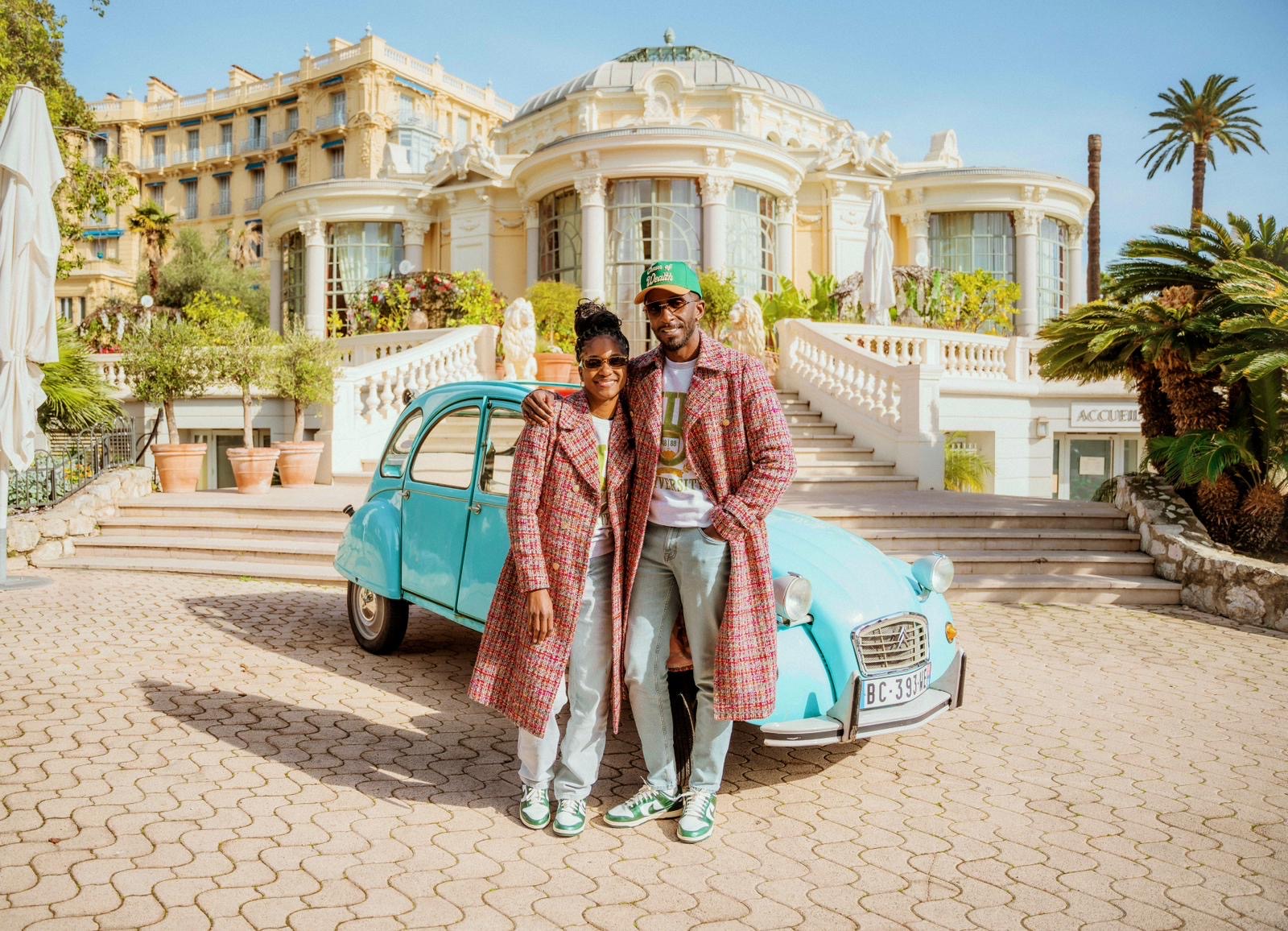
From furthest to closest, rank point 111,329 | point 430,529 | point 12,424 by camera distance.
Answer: point 111,329, point 12,424, point 430,529

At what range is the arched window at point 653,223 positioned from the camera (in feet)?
72.2

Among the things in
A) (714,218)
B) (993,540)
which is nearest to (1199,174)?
(714,218)

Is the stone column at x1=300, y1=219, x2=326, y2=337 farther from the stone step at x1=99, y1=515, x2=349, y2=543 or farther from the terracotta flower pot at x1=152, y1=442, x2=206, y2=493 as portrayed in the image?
the stone step at x1=99, y1=515, x2=349, y2=543

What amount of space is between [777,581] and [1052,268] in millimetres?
27291

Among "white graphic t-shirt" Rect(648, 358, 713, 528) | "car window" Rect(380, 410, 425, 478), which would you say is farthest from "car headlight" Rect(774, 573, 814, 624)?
"car window" Rect(380, 410, 425, 478)

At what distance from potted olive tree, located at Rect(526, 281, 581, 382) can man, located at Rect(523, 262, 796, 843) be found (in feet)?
44.3

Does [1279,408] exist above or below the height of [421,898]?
above

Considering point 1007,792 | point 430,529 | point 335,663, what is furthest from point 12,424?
point 1007,792

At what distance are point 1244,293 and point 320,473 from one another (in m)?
11.1

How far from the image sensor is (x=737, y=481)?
11.6ft

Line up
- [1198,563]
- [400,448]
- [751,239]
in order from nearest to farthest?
1. [400,448]
2. [1198,563]
3. [751,239]

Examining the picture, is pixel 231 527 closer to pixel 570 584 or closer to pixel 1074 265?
pixel 570 584

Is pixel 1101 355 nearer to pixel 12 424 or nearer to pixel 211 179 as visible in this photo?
pixel 12 424

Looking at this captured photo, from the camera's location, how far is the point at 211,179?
2197 inches
